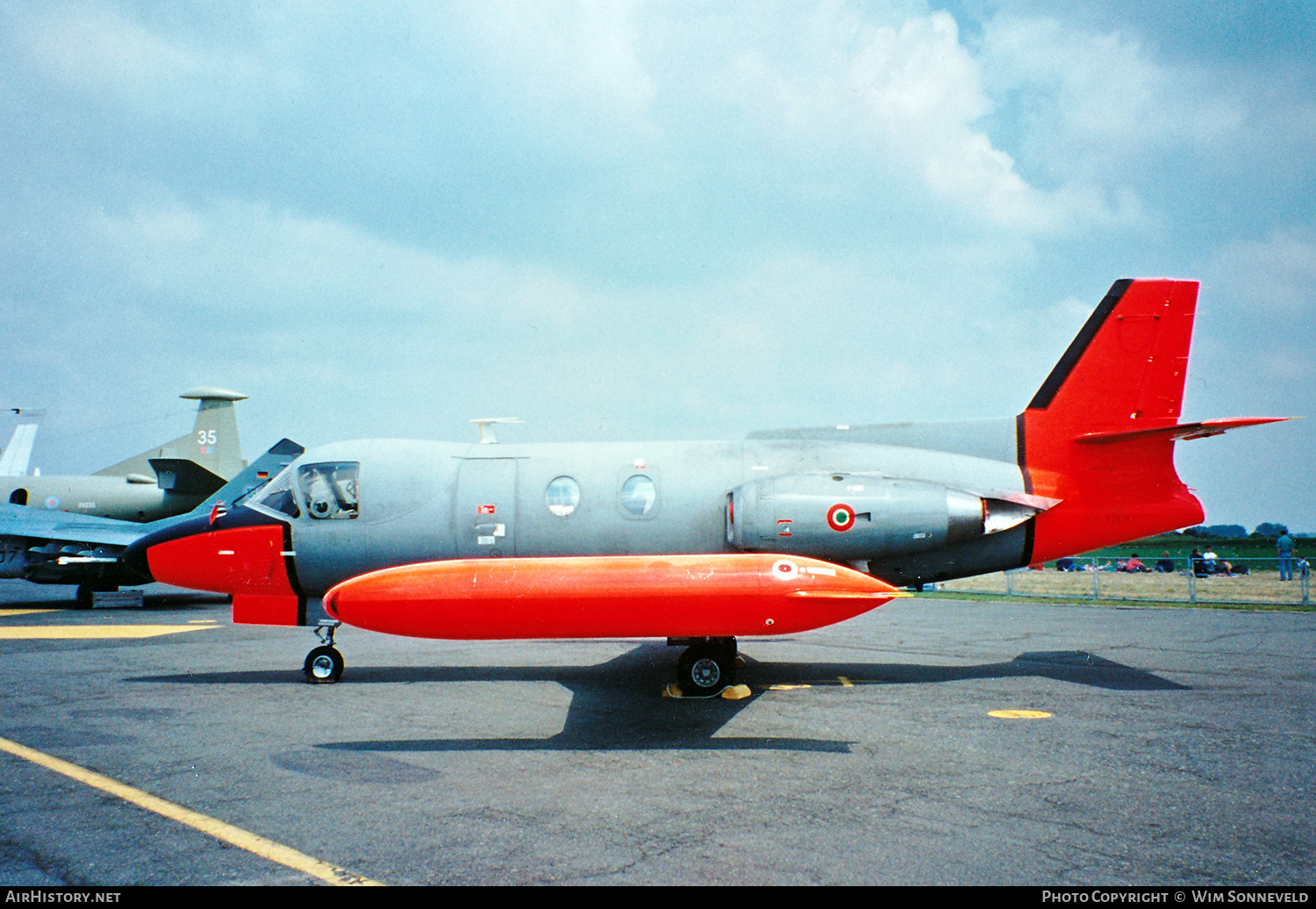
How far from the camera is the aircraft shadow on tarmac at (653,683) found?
25.2ft

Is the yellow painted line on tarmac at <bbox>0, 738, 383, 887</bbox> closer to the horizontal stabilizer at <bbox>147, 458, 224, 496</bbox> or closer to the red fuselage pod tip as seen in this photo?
the red fuselage pod tip

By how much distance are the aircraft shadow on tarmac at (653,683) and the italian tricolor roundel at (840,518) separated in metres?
2.42

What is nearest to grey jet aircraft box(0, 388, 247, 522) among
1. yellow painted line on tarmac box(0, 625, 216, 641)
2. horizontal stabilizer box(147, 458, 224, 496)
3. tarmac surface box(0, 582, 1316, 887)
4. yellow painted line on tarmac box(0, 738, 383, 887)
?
horizontal stabilizer box(147, 458, 224, 496)

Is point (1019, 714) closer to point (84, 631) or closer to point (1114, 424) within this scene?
point (1114, 424)

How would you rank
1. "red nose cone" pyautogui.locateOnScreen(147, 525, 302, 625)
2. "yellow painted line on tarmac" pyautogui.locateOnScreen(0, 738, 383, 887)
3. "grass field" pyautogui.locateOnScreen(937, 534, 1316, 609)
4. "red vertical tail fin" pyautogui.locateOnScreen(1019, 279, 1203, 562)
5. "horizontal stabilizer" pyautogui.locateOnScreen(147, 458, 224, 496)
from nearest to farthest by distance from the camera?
"yellow painted line on tarmac" pyautogui.locateOnScreen(0, 738, 383, 887) < "red vertical tail fin" pyautogui.locateOnScreen(1019, 279, 1203, 562) < "red nose cone" pyautogui.locateOnScreen(147, 525, 302, 625) < "grass field" pyautogui.locateOnScreen(937, 534, 1316, 609) < "horizontal stabilizer" pyautogui.locateOnScreen(147, 458, 224, 496)

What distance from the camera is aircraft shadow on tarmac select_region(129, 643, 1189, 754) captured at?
7.70 metres

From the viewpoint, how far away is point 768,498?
10008 mm

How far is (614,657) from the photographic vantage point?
13.5 meters

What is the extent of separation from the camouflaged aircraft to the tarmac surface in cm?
161

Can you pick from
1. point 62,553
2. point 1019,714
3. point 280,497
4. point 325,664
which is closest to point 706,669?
point 1019,714

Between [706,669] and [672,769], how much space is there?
316cm
